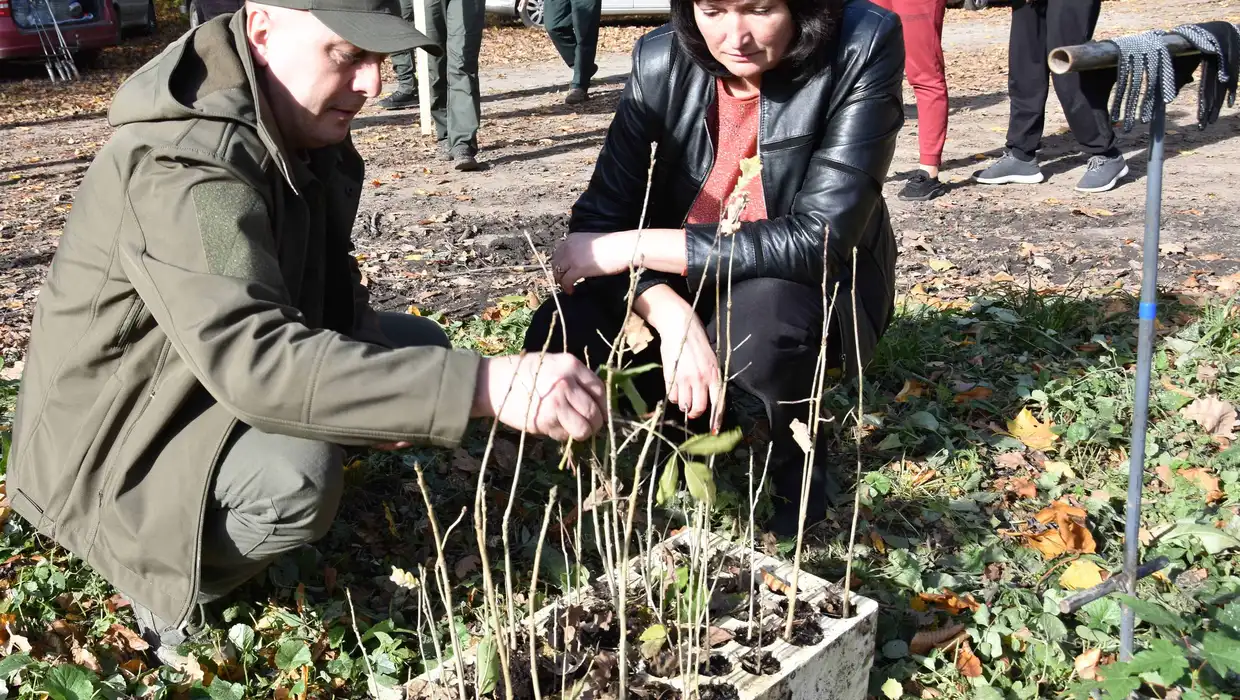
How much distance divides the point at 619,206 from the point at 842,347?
0.71 meters

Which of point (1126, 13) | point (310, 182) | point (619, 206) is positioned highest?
point (310, 182)

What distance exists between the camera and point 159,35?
51.1 ft

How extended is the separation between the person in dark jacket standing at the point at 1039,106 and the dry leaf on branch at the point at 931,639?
443cm

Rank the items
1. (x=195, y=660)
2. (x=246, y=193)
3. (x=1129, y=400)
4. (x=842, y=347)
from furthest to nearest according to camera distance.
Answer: (x=1129, y=400) < (x=842, y=347) < (x=195, y=660) < (x=246, y=193)

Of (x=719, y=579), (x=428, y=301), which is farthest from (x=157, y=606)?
(x=428, y=301)

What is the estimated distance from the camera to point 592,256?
271 centimetres

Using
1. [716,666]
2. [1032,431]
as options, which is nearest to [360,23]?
[716,666]

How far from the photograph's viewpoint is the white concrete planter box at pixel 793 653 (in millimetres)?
1982

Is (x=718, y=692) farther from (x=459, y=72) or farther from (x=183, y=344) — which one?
(x=459, y=72)

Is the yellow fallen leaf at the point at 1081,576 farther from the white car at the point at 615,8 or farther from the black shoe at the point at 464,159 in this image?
the white car at the point at 615,8

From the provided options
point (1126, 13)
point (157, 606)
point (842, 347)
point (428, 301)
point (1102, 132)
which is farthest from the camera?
point (1126, 13)

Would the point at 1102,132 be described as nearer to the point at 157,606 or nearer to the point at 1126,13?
the point at 157,606

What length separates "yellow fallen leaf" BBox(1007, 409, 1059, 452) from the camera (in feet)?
11.1

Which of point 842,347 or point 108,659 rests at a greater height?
point 842,347
